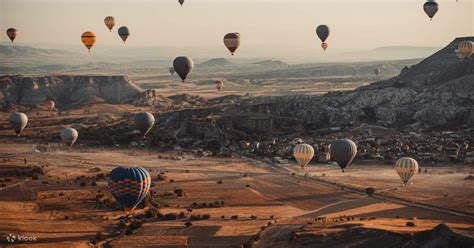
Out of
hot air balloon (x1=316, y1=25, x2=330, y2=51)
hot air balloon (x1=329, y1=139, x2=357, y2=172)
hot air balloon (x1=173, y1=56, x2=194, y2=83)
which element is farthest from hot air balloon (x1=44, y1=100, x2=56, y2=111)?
hot air balloon (x1=329, y1=139, x2=357, y2=172)

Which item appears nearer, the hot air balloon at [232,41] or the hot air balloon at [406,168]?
the hot air balloon at [406,168]

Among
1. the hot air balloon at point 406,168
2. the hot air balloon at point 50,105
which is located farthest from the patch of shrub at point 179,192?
the hot air balloon at point 50,105

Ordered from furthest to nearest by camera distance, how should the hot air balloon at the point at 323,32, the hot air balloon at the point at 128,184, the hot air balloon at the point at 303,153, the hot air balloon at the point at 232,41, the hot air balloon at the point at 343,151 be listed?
the hot air balloon at the point at 323,32, the hot air balloon at the point at 232,41, the hot air balloon at the point at 303,153, the hot air balloon at the point at 343,151, the hot air balloon at the point at 128,184

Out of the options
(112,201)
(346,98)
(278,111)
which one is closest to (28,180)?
(112,201)

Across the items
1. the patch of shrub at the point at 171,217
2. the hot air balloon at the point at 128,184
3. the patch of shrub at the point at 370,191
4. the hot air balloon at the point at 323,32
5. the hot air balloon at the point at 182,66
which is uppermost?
the hot air balloon at the point at 323,32


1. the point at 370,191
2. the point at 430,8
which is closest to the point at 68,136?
the point at 370,191

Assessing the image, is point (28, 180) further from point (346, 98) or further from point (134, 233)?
point (346, 98)

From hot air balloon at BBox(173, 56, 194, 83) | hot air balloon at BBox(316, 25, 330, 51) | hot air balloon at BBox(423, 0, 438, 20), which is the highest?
hot air balloon at BBox(423, 0, 438, 20)

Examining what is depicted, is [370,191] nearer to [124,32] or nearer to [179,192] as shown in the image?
[179,192]

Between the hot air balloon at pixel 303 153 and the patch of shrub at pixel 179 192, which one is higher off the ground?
the hot air balloon at pixel 303 153

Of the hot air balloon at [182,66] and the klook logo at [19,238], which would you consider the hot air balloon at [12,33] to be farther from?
the klook logo at [19,238]

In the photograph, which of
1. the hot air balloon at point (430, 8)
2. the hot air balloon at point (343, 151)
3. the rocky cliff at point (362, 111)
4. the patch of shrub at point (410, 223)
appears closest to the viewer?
the patch of shrub at point (410, 223)

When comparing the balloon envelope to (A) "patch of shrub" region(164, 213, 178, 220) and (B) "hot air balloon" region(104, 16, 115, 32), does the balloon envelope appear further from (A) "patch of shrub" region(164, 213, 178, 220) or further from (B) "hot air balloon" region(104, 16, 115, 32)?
(A) "patch of shrub" region(164, 213, 178, 220)
